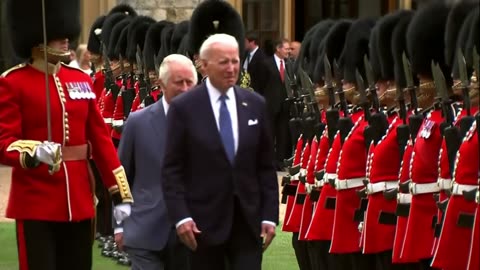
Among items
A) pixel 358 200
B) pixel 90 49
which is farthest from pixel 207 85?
pixel 90 49

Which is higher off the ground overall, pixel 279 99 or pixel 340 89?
pixel 340 89

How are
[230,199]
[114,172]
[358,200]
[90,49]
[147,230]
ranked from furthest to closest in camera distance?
[90,49] → [358,200] → [147,230] → [114,172] → [230,199]

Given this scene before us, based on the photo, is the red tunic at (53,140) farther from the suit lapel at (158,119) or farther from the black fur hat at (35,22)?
the suit lapel at (158,119)

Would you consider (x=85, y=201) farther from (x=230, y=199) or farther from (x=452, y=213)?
(x=452, y=213)

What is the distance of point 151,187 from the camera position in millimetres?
8312

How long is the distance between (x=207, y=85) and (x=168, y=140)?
29 centimetres

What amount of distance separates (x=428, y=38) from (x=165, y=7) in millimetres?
12245

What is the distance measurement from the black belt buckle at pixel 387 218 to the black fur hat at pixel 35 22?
73.6 inches

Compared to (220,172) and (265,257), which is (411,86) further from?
(265,257)

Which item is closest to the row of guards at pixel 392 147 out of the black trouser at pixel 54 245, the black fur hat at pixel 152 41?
the black trouser at pixel 54 245

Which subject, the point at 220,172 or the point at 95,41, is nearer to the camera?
the point at 220,172

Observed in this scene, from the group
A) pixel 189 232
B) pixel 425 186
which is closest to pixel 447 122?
pixel 425 186

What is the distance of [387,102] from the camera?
9.26 m

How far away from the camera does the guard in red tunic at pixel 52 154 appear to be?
7.47 metres
